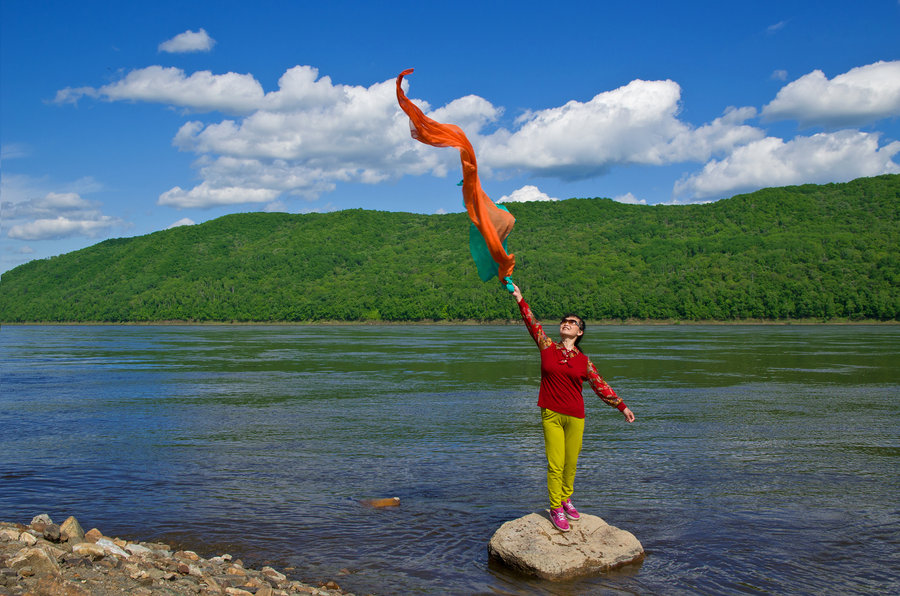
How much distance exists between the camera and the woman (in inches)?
335

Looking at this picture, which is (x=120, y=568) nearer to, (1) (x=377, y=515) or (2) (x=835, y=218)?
(1) (x=377, y=515)

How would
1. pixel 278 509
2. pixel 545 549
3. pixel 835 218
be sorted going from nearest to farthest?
pixel 545 549, pixel 278 509, pixel 835 218

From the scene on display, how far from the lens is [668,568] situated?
8969mm

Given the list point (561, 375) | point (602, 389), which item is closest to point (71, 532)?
point (561, 375)

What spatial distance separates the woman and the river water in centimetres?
116

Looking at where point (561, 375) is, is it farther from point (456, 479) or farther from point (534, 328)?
point (456, 479)

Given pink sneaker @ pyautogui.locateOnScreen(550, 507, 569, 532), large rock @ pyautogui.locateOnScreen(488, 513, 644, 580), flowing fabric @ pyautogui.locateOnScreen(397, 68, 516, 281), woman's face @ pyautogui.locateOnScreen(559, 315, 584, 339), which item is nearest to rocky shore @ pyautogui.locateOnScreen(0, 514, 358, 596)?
large rock @ pyautogui.locateOnScreen(488, 513, 644, 580)

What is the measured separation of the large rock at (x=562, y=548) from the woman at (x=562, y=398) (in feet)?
0.71

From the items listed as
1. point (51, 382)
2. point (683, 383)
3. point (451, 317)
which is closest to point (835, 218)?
point (451, 317)

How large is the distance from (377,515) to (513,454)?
210 inches

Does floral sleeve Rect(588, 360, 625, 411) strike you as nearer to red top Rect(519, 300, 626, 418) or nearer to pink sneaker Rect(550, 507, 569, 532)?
red top Rect(519, 300, 626, 418)

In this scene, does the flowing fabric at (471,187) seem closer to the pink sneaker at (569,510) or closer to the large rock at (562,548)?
the pink sneaker at (569,510)

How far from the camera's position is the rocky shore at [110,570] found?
666cm

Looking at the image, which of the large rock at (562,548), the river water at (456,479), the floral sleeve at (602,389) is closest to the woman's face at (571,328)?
the floral sleeve at (602,389)
